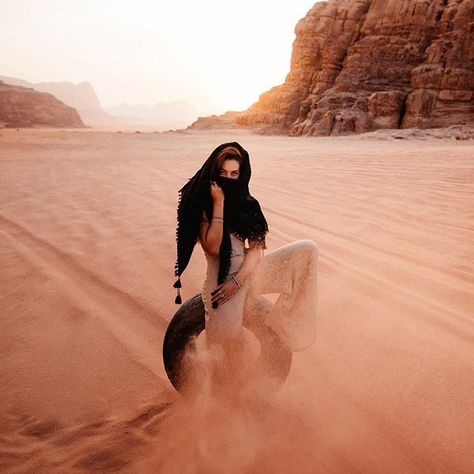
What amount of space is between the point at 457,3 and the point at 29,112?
59.5m

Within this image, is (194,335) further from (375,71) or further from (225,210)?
(375,71)

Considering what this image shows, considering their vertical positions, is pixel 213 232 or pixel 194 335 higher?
pixel 213 232

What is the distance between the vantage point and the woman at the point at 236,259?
1643 mm

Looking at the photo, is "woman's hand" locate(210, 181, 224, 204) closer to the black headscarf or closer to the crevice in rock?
the black headscarf

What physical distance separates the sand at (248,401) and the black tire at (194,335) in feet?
0.76

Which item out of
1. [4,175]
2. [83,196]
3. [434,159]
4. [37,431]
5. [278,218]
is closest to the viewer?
[37,431]

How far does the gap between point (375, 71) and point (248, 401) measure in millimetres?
38220

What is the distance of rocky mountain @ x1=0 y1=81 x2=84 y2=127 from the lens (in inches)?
2048

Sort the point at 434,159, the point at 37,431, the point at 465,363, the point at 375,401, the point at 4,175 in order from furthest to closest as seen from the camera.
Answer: the point at 434,159 < the point at 4,175 < the point at 465,363 < the point at 375,401 < the point at 37,431

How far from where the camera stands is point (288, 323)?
1776mm

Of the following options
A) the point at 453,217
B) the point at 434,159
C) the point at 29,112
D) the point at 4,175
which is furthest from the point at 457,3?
the point at 29,112

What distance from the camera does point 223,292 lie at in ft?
5.50

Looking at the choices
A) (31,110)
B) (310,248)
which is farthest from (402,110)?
(31,110)

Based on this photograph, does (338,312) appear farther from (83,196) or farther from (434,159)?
(434,159)
